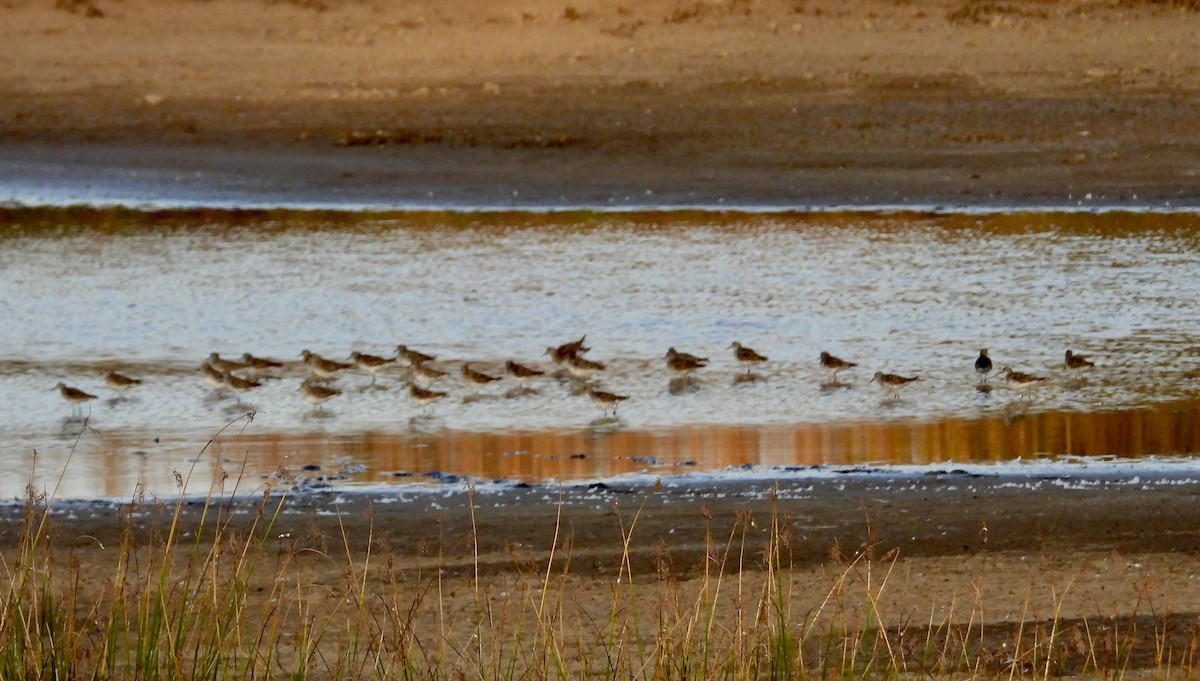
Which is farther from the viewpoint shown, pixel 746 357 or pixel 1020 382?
pixel 746 357

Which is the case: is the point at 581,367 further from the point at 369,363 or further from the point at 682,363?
the point at 369,363

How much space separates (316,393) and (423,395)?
0.57 m

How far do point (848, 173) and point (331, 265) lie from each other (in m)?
5.43

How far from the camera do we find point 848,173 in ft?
60.4

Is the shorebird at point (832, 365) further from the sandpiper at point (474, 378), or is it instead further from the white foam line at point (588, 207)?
the white foam line at point (588, 207)

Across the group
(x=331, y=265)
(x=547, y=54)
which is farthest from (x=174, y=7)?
(x=331, y=265)

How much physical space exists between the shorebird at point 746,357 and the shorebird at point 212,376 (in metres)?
2.88

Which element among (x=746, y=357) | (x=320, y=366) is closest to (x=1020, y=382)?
(x=746, y=357)

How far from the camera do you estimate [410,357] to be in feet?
38.0

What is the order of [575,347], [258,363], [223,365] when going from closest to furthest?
[223,365]
[258,363]
[575,347]

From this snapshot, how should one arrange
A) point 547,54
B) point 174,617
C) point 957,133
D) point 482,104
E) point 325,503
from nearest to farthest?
point 174,617, point 325,503, point 957,133, point 482,104, point 547,54

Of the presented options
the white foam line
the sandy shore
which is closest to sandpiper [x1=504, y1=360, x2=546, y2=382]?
the white foam line

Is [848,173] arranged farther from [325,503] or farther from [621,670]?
[621,670]

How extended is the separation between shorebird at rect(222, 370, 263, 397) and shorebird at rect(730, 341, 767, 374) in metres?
2.71
